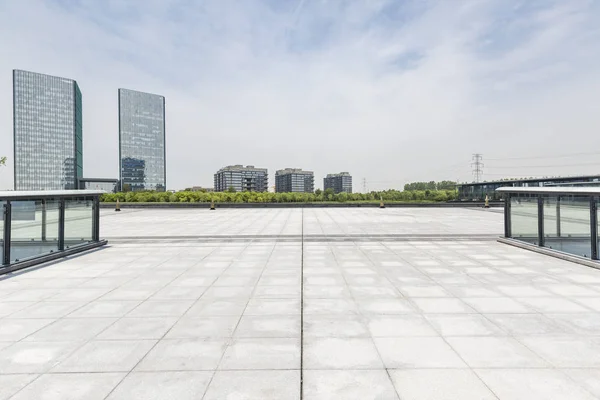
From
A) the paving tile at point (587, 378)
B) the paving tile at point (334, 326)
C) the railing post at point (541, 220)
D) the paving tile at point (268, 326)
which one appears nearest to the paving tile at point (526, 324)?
the paving tile at point (587, 378)

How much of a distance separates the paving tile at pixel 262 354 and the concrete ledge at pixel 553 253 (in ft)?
27.6

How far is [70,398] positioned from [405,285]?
572 cm

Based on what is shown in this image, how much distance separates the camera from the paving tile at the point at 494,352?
3748 mm

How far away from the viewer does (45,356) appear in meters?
4.00

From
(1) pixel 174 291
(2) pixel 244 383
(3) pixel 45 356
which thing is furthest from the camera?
(1) pixel 174 291

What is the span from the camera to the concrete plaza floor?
3.36m

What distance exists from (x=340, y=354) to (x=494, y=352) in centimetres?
188

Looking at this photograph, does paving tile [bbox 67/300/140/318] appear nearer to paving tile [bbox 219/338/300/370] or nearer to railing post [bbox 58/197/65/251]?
paving tile [bbox 219/338/300/370]

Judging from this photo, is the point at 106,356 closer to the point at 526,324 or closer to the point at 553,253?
the point at 526,324

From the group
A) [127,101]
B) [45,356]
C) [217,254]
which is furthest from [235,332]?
[127,101]

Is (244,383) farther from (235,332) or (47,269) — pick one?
(47,269)

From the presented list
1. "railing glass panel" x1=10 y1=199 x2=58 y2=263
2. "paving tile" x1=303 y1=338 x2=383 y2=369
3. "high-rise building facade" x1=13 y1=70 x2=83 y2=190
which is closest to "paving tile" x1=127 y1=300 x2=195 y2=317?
"paving tile" x1=303 y1=338 x2=383 y2=369

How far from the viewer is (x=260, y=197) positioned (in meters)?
51.3

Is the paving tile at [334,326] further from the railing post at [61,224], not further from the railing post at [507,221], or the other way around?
the railing post at [507,221]
